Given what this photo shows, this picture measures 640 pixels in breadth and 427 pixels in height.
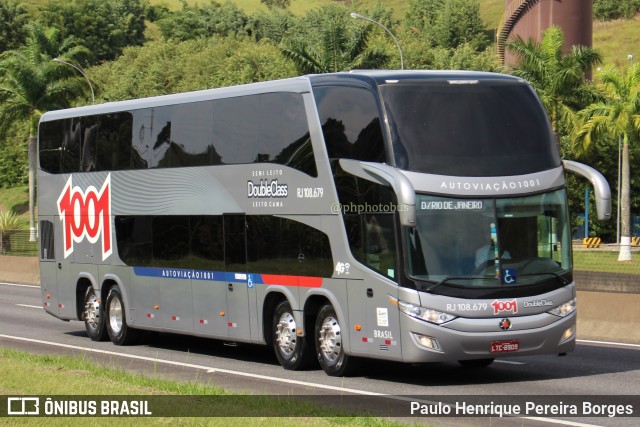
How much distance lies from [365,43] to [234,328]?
32392 millimetres

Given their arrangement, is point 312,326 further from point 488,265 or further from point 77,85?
point 77,85

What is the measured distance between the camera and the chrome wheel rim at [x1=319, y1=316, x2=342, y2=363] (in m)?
16.9

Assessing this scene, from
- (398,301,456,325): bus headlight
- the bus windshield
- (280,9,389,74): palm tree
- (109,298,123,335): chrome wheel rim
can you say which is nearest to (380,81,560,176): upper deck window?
the bus windshield

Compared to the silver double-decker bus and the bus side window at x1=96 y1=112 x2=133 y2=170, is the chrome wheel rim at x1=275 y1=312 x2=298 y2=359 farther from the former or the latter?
the bus side window at x1=96 y1=112 x2=133 y2=170

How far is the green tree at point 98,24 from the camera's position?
129250 mm

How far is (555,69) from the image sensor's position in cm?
5356

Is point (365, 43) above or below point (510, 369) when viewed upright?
above

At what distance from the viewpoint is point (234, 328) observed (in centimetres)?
1927

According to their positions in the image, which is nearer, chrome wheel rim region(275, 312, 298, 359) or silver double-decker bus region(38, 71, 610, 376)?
silver double-decker bus region(38, 71, 610, 376)

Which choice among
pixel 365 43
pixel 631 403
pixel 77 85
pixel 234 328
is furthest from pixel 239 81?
pixel 631 403

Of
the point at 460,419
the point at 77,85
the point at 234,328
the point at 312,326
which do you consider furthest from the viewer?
the point at 77,85

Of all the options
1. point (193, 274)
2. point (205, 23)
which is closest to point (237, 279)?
point (193, 274)

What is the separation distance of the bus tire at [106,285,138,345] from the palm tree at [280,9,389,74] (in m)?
27.0

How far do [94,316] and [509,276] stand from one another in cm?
1070
